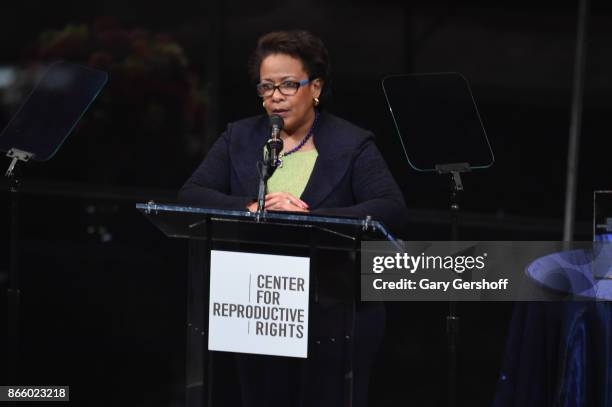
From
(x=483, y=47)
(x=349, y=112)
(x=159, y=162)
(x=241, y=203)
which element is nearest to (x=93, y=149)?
(x=159, y=162)

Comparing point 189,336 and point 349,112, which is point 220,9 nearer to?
point 349,112

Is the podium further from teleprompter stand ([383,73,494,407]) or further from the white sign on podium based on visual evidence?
teleprompter stand ([383,73,494,407])

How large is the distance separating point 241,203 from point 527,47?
351 cm

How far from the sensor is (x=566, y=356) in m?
3.13

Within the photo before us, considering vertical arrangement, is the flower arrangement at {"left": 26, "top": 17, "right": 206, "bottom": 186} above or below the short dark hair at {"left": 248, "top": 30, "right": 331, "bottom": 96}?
above

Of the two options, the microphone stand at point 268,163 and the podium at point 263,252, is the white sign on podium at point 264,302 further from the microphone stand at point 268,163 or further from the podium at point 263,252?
the microphone stand at point 268,163

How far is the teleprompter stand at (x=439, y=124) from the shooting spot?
3.26 m

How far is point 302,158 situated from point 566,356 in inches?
41.3

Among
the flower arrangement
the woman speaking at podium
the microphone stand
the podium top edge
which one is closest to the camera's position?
the podium top edge

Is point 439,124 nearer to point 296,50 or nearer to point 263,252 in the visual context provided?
point 296,50

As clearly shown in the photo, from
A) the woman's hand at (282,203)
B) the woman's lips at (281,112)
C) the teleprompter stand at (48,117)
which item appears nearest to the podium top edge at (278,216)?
the woman's hand at (282,203)

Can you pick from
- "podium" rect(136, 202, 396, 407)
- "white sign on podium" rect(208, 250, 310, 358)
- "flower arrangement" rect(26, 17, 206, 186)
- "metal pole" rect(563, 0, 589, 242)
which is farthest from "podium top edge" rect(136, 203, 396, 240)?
"flower arrangement" rect(26, 17, 206, 186)

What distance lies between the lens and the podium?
272cm

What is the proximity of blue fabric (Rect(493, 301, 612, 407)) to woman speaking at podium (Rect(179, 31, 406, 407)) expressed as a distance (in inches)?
20.4
